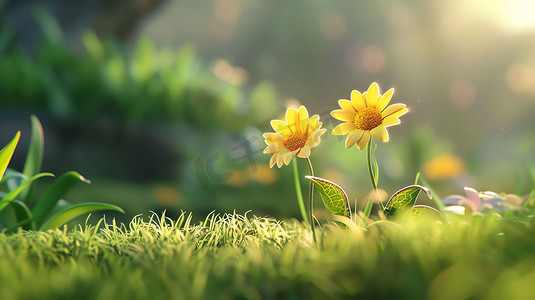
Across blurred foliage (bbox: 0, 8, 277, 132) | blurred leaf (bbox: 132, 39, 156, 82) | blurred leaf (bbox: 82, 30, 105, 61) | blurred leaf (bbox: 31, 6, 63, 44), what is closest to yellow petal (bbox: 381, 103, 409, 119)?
blurred foliage (bbox: 0, 8, 277, 132)

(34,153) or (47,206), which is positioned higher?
(34,153)

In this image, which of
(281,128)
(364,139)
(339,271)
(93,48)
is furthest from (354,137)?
(93,48)

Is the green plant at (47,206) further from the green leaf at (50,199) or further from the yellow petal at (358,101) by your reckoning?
the yellow petal at (358,101)

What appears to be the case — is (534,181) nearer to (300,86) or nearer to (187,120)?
(187,120)

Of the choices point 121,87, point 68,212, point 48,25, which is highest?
point 48,25

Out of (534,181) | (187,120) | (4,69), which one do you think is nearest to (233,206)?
(187,120)

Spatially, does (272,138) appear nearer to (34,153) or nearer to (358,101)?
(358,101)
